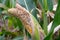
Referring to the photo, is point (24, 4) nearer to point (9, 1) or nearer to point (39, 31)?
point (9, 1)

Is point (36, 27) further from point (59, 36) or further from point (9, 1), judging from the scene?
point (9, 1)

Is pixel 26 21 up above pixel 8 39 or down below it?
above

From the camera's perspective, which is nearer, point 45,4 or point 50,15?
point 45,4

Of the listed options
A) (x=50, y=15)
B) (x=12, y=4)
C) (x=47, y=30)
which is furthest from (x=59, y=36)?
(x=12, y=4)

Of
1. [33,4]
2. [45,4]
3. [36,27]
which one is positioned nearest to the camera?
[36,27]

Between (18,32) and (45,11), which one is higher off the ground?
(45,11)

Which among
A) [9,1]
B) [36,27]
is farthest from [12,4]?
[36,27]

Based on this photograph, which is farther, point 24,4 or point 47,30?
point 24,4

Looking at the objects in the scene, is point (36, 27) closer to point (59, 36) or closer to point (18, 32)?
point (59, 36)

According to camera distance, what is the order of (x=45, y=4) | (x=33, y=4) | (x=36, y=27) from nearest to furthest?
(x=36, y=27), (x=45, y=4), (x=33, y=4)
